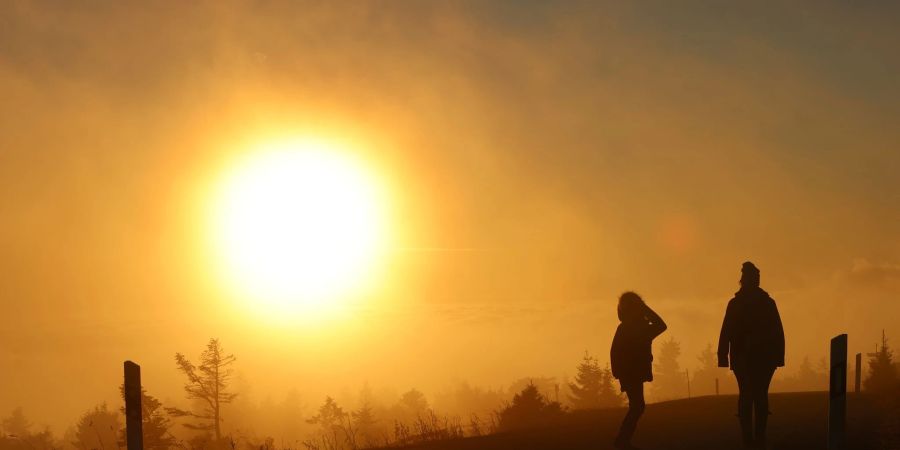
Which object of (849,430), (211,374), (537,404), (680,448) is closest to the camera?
(680,448)

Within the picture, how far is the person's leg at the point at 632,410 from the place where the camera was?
1271 cm

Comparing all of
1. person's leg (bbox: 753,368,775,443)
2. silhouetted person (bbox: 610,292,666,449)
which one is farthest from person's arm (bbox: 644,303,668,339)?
person's leg (bbox: 753,368,775,443)

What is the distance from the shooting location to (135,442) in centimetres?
964

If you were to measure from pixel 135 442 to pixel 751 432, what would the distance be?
8764 millimetres

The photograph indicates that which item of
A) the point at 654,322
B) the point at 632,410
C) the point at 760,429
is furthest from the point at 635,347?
the point at 760,429

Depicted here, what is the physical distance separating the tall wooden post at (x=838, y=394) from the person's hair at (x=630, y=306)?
10.7 feet

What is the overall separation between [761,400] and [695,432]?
3.70 meters

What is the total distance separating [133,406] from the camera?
9523mm

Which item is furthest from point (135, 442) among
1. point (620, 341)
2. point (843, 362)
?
point (843, 362)

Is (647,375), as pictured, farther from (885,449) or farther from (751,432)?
(885,449)

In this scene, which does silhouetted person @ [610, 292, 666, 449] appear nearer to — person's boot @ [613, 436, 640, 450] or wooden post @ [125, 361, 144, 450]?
person's boot @ [613, 436, 640, 450]

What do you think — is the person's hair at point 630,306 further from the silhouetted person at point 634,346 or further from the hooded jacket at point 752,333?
the hooded jacket at point 752,333

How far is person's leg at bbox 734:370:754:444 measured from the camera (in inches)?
492

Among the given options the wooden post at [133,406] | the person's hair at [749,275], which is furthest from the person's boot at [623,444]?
the wooden post at [133,406]
